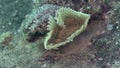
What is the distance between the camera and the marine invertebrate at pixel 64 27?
281 cm

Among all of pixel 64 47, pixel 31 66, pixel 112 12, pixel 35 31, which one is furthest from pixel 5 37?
pixel 112 12

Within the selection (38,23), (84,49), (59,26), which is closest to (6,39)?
(38,23)

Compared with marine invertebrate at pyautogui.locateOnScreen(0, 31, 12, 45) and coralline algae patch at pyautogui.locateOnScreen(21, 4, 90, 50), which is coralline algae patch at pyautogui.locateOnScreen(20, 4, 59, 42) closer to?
coralline algae patch at pyautogui.locateOnScreen(21, 4, 90, 50)

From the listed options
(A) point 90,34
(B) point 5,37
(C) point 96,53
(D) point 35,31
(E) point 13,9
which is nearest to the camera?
(C) point 96,53

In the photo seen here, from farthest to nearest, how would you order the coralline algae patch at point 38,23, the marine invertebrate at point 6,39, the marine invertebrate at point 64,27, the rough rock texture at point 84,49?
the marine invertebrate at point 6,39
the coralline algae patch at point 38,23
the marine invertebrate at point 64,27
the rough rock texture at point 84,49

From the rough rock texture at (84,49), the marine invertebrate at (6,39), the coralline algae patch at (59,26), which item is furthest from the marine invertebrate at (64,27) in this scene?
the marine invertebrate at (6,39)

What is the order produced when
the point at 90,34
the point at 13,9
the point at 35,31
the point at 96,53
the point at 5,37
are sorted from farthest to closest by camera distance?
the point at 13,9, the point at 5,37, the point at 35,31, the point at 90,34, the point at 96,53

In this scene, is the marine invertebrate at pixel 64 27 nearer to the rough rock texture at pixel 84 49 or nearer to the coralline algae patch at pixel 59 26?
the coralline algae patch at pixel 59 26

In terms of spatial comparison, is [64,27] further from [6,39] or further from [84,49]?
[6,39]

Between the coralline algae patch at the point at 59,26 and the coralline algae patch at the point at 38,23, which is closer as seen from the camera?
the coralline algae patch at the point at 59,26

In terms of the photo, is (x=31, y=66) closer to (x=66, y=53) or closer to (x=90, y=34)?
(x=66, y=53)

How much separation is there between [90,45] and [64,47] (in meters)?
0.30

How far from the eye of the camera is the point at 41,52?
117 inches

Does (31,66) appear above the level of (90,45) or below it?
below
